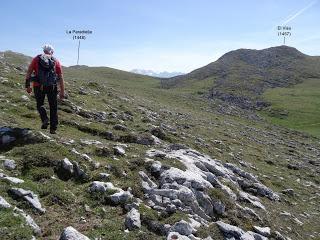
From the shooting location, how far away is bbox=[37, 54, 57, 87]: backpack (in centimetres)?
1812

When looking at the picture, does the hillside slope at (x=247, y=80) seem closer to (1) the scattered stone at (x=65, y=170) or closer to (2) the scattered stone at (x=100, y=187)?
(1) the scattered stone at (x=65, y=170)

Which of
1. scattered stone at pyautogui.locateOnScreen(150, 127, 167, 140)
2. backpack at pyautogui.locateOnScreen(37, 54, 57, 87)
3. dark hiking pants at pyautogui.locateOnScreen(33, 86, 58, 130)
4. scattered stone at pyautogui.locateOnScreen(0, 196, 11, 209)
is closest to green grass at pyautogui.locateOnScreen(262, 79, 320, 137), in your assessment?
scattered stone at pyautogui.locateOnScreen(150, 127, 167, 140)

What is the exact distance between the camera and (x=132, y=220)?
13.0m

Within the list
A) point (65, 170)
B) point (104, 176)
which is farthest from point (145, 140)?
point (65, 170)

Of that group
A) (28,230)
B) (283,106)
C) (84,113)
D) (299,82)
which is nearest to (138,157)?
(28,230)

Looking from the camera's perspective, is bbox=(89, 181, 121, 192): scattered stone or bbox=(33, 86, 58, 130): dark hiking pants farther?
bbox=(33, 86, 58, 130): dark hiking pants

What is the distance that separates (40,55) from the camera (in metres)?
18.1

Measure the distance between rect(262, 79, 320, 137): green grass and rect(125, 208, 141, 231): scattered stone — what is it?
67.7 m

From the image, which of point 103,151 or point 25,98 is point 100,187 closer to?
point 103,151

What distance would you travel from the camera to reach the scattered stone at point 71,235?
441 inches

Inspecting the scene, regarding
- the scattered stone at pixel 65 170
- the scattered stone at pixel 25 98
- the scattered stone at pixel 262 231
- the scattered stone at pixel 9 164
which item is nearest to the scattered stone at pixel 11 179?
the scattered stone at pixel 9 164

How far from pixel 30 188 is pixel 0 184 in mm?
879

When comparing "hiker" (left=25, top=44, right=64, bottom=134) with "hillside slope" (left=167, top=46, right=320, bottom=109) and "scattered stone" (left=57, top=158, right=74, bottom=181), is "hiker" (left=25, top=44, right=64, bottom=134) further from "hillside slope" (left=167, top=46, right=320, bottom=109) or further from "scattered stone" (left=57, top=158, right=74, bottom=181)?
"hillside slope" (left=167, top=46, right=320, bottom=109)

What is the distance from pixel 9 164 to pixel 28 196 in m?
2.32
